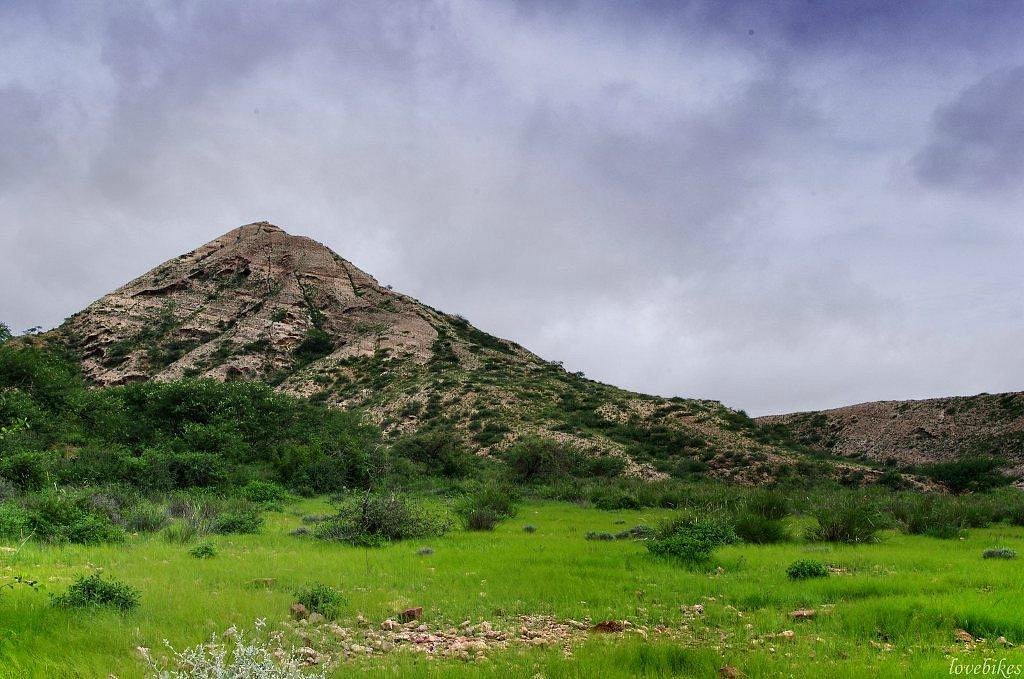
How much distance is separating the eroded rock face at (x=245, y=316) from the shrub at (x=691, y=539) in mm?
46833

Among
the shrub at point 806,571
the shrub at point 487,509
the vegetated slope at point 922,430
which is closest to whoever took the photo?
the shrub at point 806,571

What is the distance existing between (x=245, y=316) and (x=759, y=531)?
2520 inches

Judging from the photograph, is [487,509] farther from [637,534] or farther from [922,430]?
[922,430]

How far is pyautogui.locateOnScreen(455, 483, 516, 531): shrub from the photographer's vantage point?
14695 millimetres

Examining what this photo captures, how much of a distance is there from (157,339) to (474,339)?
34253 millimetres

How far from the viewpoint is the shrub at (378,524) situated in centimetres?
1245

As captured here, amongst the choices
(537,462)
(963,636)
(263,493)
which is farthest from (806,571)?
(537,462)

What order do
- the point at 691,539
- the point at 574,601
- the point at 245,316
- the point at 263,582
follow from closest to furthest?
the point at 574,601 < the point at 263,582 < the point at 691,539 < the point at 245,316

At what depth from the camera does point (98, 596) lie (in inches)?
254

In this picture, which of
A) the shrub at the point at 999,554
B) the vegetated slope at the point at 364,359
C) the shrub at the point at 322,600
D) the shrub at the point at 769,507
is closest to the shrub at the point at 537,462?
the vegetated slope at the point at 364,359

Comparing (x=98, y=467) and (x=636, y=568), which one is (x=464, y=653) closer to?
(x=636, y=568)

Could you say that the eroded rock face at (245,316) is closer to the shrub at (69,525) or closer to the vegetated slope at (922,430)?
→ the vegetated slope at (922,430)

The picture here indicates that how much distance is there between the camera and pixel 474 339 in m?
72.0

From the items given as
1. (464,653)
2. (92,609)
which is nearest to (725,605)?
(464,653)
